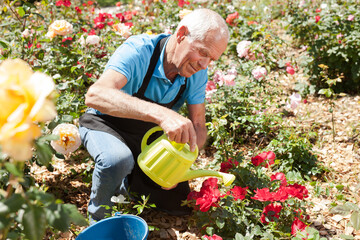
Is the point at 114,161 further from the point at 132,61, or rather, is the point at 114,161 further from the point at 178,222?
the point at 178,222

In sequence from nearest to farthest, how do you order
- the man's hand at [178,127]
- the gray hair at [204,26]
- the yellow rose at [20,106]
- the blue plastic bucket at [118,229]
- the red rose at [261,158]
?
the yellow rose at [20,106], the man's hand at [178,127], the blue plastic bucket at [118,229], the gray hair at [204,26], the red rose at [261,158]

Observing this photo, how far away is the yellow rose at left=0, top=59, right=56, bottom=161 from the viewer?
0.50m

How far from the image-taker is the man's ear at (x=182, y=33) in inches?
69.9

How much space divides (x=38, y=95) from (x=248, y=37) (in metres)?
3.81

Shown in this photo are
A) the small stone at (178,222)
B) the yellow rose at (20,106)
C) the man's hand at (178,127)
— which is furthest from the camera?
the small stone at (178,222)

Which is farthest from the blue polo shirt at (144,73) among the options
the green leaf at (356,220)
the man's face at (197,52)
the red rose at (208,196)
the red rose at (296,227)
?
the green leaf at (356,220)

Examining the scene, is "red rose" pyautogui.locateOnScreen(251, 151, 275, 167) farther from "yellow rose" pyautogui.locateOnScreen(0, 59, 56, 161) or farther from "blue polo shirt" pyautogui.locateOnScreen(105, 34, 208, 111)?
"yellow rose" pyautogui.locateOnScreen(0, 59, 56, 161)

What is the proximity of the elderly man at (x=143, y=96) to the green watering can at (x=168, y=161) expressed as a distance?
6 cm

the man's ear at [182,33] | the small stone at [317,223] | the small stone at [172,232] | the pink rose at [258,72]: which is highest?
the man's ear at [182,33]

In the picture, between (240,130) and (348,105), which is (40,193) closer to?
(240,130)

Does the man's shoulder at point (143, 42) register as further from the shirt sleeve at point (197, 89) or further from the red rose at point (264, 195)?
the red rose at point (264, 195)

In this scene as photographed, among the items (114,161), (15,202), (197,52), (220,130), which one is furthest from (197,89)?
(15,202)

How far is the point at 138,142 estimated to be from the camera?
7.03ft

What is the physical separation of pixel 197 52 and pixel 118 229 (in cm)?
94
